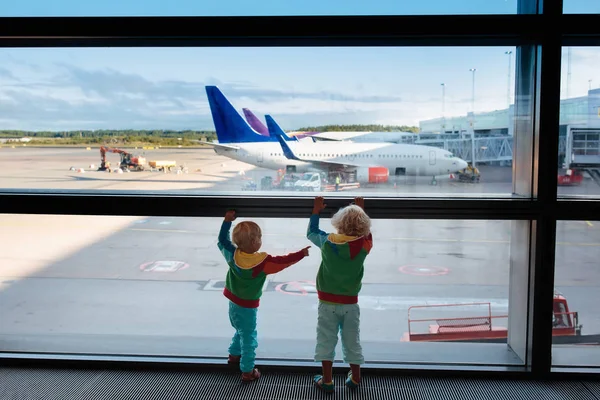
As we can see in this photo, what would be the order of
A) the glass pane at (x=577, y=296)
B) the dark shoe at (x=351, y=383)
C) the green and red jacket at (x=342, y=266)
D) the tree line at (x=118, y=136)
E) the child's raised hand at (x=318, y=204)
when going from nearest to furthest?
the green and red jacket at (x=342, y=266), the dark shoe at (x=351, y=383), the child's raised hand at (x=318, y=204), the glass pane at (x=577, y=296), the tree line at (x=118, y=136)

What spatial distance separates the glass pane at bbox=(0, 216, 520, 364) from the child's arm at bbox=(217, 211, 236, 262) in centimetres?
25

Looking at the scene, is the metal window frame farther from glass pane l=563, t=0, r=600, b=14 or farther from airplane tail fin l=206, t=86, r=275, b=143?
airplane tail fin l=206, t=86, r=275, b=143

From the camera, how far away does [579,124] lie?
2781 millimetres

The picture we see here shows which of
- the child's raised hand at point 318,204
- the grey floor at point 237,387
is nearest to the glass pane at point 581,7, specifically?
the child's raised hand at point 318,204

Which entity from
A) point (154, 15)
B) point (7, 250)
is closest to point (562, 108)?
point (154, 15)

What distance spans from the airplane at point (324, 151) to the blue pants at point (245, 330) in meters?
0.87

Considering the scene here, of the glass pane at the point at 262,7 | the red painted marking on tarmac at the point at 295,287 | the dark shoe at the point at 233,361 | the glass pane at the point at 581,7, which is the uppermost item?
the glass pane at the point at 262,7

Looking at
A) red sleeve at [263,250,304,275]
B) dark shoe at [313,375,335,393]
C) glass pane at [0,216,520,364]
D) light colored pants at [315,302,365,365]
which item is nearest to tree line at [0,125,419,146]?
glass pane at [0,216,520,364]

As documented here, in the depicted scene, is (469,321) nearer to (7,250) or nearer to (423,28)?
(423,28)

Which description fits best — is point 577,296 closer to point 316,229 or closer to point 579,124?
point 579,124

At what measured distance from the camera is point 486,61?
2.82 meters

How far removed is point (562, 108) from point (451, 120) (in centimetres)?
60

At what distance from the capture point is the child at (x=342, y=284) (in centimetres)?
252

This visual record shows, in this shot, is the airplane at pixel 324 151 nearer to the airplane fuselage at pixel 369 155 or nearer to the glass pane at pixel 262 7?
the airplane fuselage at pixel 369 155
